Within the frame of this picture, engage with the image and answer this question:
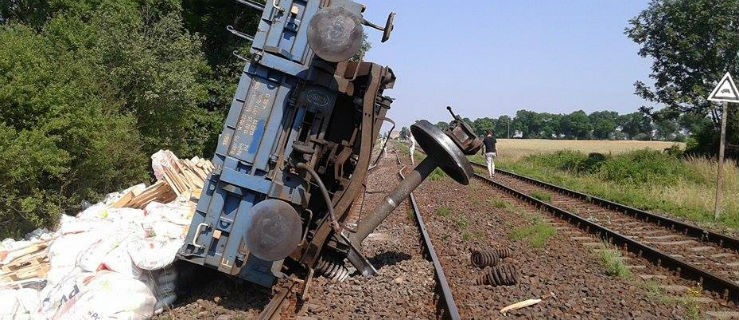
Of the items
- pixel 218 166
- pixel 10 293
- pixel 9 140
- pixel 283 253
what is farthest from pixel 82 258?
pixel 9 140

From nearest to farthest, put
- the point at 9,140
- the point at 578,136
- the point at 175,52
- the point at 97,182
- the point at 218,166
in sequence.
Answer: the point at 218,166, the point at 9,140, the point at 97,182, the point at 175,52, the point at 578,136

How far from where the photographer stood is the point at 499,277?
7488 millimetres

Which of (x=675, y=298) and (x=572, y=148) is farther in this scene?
(x=572, y=148)

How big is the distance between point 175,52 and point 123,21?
174 centimetres

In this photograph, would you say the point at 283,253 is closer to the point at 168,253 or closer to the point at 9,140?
the point at 168,253

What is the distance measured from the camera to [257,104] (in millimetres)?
6941

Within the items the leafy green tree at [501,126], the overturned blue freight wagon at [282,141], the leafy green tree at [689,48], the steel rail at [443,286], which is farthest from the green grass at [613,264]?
the leafy green tree at [501,126]

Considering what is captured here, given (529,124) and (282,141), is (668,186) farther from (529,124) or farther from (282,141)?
(529,124)

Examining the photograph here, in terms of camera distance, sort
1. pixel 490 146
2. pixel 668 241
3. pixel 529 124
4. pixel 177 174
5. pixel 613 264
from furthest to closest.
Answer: pixel 529 124
pixel 490 146
pixel 177 174
pixel 668 241
pixel 613 264

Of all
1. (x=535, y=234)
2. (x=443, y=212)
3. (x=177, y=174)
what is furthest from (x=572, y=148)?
(x=177, y=174)

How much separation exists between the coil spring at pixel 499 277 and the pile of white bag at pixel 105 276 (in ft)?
11.2

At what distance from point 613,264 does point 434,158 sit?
2713mm

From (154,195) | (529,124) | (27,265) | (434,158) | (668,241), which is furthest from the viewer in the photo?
(529,124)

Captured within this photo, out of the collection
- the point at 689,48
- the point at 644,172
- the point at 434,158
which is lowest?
the point at 434,158
